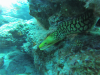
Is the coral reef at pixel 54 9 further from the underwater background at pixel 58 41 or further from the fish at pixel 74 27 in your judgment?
the fish at pixel 74 27

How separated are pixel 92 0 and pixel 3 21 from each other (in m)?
8.59

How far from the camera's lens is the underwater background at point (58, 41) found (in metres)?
1.60

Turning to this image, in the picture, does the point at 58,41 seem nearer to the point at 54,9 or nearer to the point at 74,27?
the point at 74,27

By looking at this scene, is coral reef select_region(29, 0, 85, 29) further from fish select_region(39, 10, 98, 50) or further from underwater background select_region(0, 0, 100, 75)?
fish select_region(39, 10, 98, 50)

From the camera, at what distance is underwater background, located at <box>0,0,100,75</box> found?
→ 62.9 inches

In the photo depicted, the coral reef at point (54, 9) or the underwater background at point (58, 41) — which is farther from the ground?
the coral reef at point (54, 9)

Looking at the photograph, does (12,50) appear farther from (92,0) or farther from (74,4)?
(92,0)

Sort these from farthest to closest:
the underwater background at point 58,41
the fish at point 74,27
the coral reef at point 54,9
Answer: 1. the coral reef at point 54,9
2. the fish at point 74,27
3. the underwater background at point 58,41

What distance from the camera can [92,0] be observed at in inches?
61.8

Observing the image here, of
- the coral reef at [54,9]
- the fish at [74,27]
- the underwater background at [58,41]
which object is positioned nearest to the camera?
the underwater background at [58,41]

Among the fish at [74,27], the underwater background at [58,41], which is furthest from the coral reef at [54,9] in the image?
the fish at [74,27]

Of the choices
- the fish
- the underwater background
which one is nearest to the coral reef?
the underwater background

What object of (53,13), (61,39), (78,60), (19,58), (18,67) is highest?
(53,13)

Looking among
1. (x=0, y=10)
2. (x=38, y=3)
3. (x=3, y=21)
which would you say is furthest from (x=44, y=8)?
(x=0, y=10)
